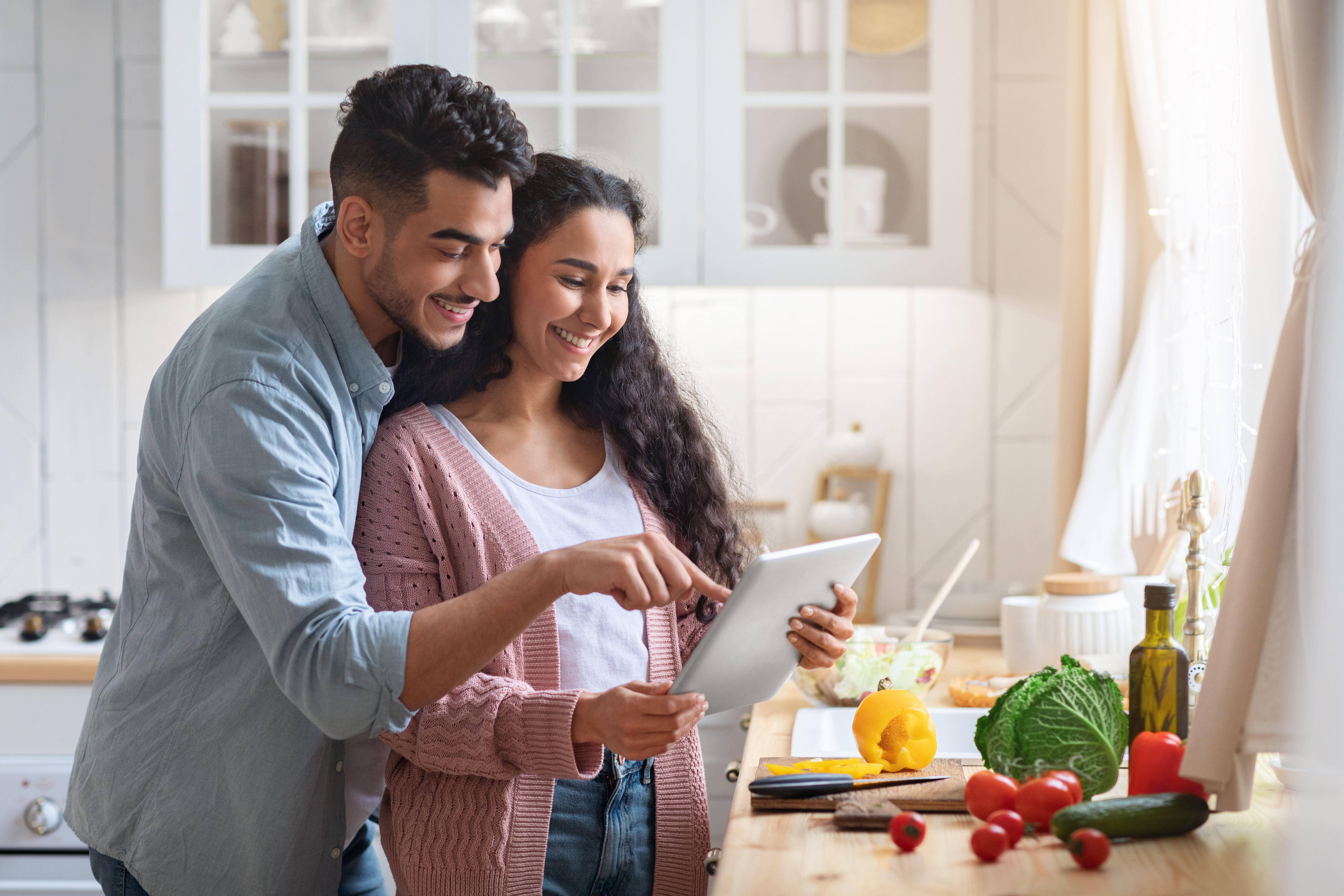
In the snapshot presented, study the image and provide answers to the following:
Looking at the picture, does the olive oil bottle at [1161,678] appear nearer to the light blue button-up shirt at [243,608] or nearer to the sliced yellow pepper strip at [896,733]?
the sliced yellow pepper strip at [896,733]

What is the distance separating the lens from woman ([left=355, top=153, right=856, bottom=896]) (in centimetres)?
125

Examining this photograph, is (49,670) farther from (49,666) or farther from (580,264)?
(580,264)

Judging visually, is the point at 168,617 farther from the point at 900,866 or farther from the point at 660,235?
the point at 660,235

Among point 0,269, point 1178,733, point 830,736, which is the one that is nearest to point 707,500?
point 830,736

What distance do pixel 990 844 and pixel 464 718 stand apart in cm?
54

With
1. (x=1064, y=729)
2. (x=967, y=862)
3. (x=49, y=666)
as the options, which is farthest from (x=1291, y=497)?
(x=49, y=666)

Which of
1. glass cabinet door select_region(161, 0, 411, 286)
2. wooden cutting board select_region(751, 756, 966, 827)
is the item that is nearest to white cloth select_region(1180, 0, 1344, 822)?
wooden cutting board select_region(751, 756, 966, 827)

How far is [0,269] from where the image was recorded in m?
2.65

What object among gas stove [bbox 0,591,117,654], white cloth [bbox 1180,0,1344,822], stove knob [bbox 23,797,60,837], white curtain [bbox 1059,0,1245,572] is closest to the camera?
white cloth [bbox 1180,0,1344,822]

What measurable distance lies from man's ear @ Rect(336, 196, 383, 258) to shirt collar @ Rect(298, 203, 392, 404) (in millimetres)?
38

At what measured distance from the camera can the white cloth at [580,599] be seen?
1.39m

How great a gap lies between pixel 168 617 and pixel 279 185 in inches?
52.9

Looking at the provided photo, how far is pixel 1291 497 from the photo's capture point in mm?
1031

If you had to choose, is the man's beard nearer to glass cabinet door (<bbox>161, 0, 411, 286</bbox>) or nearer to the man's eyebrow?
the man's eyebrow
